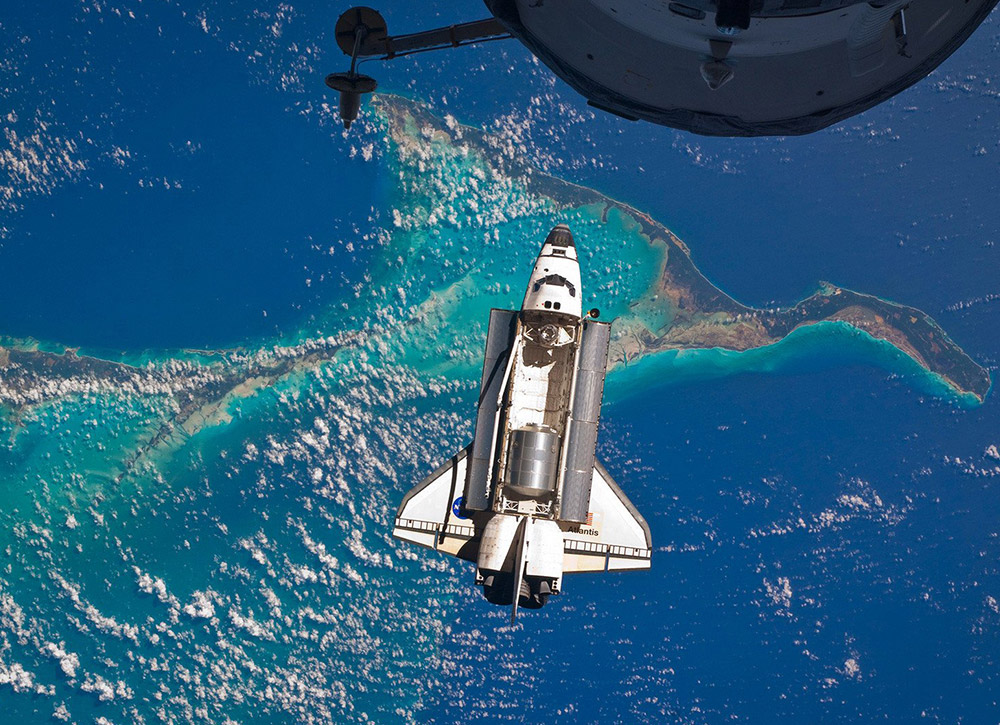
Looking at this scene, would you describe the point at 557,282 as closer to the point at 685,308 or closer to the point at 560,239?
the point at 560,239

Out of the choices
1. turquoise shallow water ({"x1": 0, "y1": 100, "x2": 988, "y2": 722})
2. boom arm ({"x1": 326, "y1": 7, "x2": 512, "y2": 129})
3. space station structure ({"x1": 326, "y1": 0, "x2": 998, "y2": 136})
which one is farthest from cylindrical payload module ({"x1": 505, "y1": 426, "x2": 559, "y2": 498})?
space station structure ({"x1": 326, "y1": 0, "x2": 998, "y2": 136})

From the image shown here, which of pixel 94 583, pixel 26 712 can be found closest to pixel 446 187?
pixel 94 583

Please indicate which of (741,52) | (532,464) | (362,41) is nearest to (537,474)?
(532,464)

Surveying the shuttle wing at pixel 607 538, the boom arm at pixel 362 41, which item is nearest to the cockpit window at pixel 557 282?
the shuttle wing at pixel 607 538

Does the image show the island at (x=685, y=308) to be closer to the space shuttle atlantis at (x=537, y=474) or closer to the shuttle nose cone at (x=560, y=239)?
the shuttle nose cone at (x=560, y=239)

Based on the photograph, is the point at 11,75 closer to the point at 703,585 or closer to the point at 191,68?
the point at 191,68

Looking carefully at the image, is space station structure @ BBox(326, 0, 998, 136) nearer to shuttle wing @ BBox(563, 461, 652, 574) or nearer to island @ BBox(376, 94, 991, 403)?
shuttle wing @ BBox(563, 461, 652, 574)
